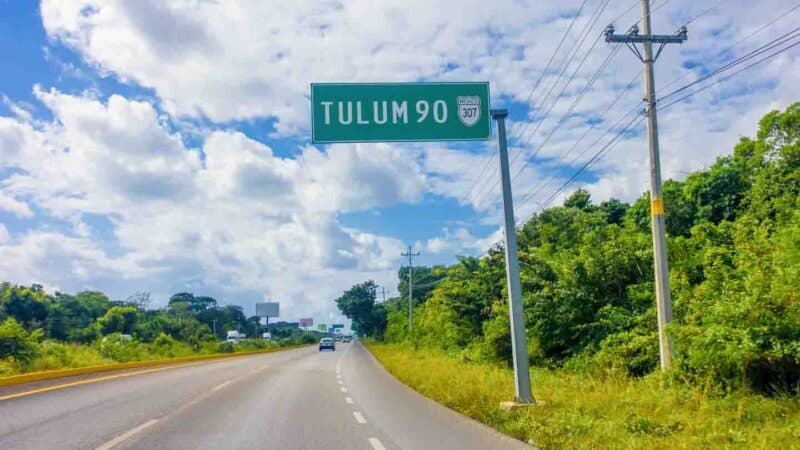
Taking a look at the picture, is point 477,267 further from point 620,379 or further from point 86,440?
point 86,440

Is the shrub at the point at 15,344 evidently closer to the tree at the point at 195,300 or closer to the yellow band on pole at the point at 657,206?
the yellow band on pole at the point at 657,206

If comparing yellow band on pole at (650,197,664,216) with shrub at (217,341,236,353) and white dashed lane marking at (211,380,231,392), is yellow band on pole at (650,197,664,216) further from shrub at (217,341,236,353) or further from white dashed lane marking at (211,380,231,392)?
shrub at (217,341,236,353)

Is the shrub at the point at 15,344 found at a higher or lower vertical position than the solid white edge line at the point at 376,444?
higher

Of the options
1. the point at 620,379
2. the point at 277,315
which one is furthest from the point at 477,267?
the point at 277,315

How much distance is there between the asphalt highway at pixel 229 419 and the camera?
1023 centimetres

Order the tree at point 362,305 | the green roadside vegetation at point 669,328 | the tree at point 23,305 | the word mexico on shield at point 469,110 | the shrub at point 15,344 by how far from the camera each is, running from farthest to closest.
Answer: the tree at point 362,305 → the tree at point 23,305 → the shrub at point 15,344 → the word mexico on shield at point 469,110 → the green roadside vegetation at point 669,328

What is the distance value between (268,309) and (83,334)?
7293cm

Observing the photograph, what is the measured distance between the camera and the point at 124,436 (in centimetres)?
1063

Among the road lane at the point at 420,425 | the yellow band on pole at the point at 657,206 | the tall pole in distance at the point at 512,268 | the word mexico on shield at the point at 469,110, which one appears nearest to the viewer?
the road lane at the point at 420,425

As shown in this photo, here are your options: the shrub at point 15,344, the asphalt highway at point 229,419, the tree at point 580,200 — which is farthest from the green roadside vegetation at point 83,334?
the tree at point 580,200

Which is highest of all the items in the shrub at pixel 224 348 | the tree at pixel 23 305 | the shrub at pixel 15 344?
the tree at pixel 23 305

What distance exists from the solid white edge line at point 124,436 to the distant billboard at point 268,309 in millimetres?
125819

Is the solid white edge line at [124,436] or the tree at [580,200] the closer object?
the solid white edge line at [124,436]

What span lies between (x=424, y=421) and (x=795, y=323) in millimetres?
6639
